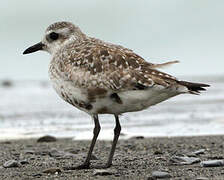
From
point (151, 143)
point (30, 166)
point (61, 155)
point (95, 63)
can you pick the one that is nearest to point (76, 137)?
point (151, 143)

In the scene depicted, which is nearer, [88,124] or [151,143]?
[151,143]

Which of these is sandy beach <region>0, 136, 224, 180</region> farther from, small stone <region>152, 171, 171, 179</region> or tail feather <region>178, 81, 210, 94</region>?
tail feather <region>178, 81, 210, 94</region>

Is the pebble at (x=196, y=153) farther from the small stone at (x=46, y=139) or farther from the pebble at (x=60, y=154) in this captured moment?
the small stone at (x=46, y=139)

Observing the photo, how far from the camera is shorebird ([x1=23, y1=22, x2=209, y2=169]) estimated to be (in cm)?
643

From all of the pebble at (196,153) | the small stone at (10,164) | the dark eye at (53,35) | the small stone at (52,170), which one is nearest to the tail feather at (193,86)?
the pebble at (196,153)

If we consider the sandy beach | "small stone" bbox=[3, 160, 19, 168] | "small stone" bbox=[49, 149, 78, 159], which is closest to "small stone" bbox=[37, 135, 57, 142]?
the sandy beach

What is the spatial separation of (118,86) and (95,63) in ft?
1.38

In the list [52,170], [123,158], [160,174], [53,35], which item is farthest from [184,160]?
[53,35]

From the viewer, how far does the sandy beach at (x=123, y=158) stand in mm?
6137

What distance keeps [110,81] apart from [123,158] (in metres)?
1.64

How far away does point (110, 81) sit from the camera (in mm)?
6453

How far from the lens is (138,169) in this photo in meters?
6.49

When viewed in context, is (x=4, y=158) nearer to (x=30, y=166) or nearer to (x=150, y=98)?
(x=30, y=166)

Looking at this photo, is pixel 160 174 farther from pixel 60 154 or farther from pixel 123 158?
pixel 60 154
